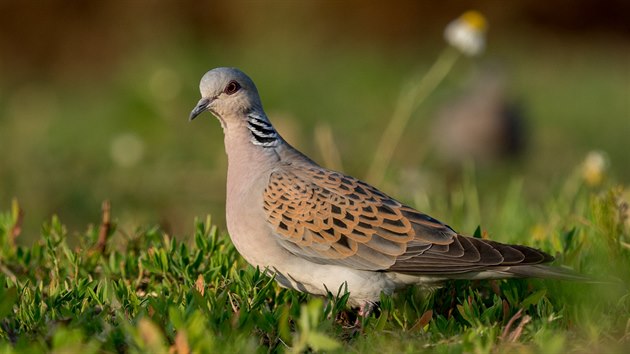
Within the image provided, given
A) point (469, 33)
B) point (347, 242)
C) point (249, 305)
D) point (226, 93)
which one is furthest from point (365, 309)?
point (469, 33)

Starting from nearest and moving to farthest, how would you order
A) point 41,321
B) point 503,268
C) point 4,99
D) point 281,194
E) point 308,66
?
point 41,321
point 503,268
point 281,194
point 4,99
point 308,66

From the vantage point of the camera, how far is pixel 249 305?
12.2ft

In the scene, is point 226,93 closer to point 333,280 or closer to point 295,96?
point 333,280

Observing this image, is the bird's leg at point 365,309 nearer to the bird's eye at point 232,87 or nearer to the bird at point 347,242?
the bird at point 347,242

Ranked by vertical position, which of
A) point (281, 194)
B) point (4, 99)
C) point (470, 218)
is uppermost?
point (281, 194)

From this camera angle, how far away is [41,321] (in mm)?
3463

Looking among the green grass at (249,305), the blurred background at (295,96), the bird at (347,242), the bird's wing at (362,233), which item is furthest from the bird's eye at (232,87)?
the blurred background at (295,96)

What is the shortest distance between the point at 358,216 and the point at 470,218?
6.56 feet

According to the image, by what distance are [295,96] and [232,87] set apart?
7.79 m

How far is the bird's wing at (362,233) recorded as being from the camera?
3.95 metres

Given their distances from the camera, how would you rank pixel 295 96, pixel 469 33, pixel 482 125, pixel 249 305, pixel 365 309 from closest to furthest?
pixel 249 305 → pixel 365 309 → pixel 469 33 → pixel 482 125 → pixel 295 96

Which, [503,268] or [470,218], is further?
[470,218]

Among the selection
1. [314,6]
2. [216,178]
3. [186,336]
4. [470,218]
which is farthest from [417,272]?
[314,6]

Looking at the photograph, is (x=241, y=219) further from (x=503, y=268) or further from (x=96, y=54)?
(x=96, y=54)
